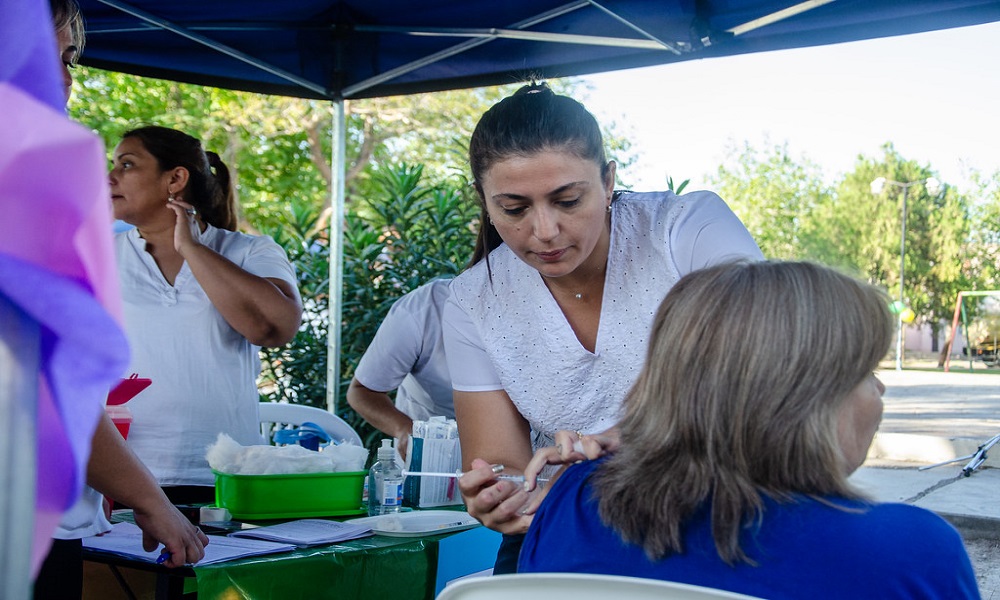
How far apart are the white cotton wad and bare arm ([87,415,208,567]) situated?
0.54 meters

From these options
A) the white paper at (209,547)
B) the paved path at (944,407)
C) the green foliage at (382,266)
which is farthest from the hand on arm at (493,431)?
the paved path at (944,407)

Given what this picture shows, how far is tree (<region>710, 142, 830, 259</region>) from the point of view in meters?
36.4

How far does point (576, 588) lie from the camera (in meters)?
1.09

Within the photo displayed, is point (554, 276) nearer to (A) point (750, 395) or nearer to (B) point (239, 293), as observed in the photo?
(A) point (750, 395)

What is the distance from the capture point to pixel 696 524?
3.91ft

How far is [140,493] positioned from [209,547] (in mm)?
419

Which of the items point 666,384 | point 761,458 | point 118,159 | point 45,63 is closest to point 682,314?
point 666,384

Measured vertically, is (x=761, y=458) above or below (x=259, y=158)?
below

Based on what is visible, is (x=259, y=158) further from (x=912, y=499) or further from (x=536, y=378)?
(x=536, y=378)

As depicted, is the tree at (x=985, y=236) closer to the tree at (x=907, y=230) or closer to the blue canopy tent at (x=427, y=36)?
the tree at (x=907, y=230)

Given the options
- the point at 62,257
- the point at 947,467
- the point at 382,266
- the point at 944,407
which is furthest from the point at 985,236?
the point at 62,257

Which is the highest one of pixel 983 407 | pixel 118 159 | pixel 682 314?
pixel 118 159

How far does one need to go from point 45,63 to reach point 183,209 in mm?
2260

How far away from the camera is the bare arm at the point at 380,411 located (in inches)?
125
